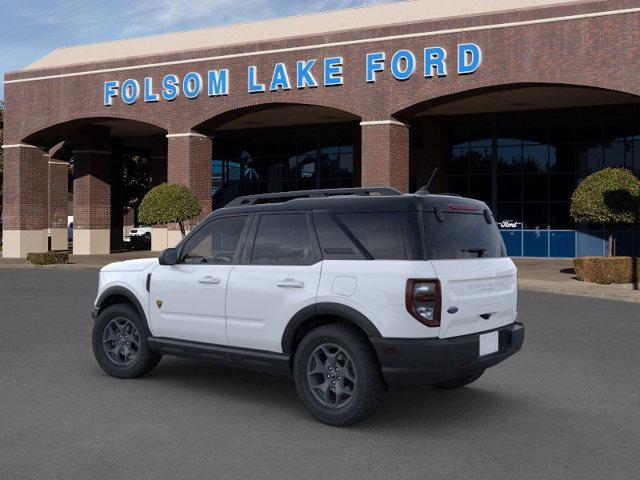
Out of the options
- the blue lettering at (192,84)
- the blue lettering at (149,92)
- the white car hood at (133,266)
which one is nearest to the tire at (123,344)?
the white car hood at (133,266)

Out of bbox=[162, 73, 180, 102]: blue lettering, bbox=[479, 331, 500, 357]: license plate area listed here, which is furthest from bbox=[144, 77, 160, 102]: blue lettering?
bbox=[479, 331, 500, 357]: license plate area

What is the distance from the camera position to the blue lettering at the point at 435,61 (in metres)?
25.9

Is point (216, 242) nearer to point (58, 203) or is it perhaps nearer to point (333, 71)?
point (333, 71)

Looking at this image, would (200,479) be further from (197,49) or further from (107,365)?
(197,49)

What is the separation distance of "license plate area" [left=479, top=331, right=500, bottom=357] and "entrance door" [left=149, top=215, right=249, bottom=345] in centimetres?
235

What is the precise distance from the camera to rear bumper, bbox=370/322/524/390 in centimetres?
571

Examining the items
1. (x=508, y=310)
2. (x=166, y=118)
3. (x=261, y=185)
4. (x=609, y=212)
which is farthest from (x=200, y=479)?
(x=261, y=185)

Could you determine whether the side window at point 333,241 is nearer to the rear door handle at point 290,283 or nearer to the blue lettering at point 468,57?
the rear door handle at point 290,283

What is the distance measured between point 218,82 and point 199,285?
965 inches

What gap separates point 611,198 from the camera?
837 inches

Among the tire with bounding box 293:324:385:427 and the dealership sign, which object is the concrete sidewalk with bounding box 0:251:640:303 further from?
the tire with bounding box 293:324:385:427

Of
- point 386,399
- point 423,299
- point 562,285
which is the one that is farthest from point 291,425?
point 562,285

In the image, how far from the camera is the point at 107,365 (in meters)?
7.95

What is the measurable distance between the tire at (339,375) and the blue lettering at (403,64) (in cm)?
2160
